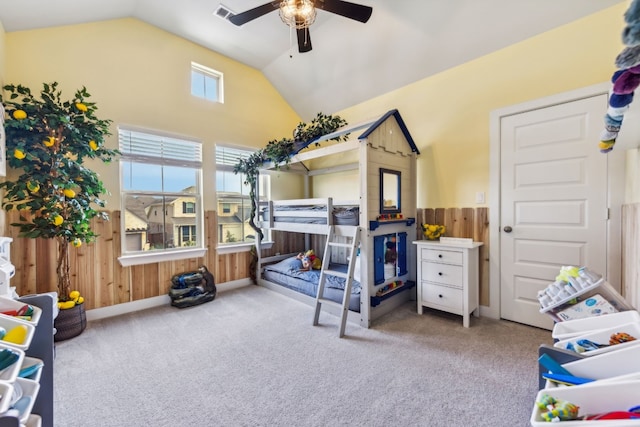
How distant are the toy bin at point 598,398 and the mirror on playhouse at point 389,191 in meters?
2.21

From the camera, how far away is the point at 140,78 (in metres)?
3.14

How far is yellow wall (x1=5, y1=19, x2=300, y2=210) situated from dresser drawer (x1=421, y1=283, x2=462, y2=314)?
118 inches

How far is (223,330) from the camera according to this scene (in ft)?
8.54

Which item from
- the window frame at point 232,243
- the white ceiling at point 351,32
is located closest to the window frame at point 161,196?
the window frame at point 232,243

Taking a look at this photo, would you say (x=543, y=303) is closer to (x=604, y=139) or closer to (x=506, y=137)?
(x=604, y=139)

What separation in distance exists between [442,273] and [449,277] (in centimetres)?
8

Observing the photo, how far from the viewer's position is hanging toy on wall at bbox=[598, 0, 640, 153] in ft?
1.72

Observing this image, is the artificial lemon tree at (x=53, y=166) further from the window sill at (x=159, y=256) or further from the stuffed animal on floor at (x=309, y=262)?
the stuffed animal on floor at (x=309, y=262)

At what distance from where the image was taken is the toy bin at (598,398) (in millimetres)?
647

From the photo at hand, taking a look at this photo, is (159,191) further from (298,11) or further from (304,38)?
(298,11)

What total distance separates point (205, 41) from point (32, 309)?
363cm

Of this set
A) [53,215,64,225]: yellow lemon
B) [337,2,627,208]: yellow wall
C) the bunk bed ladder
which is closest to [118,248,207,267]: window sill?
[53,215,64,225]: yellow lemon

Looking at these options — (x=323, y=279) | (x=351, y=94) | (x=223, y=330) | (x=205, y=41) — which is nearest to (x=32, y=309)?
(x=223, y=330)

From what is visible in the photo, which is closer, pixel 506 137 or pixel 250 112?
pixel 506 137
